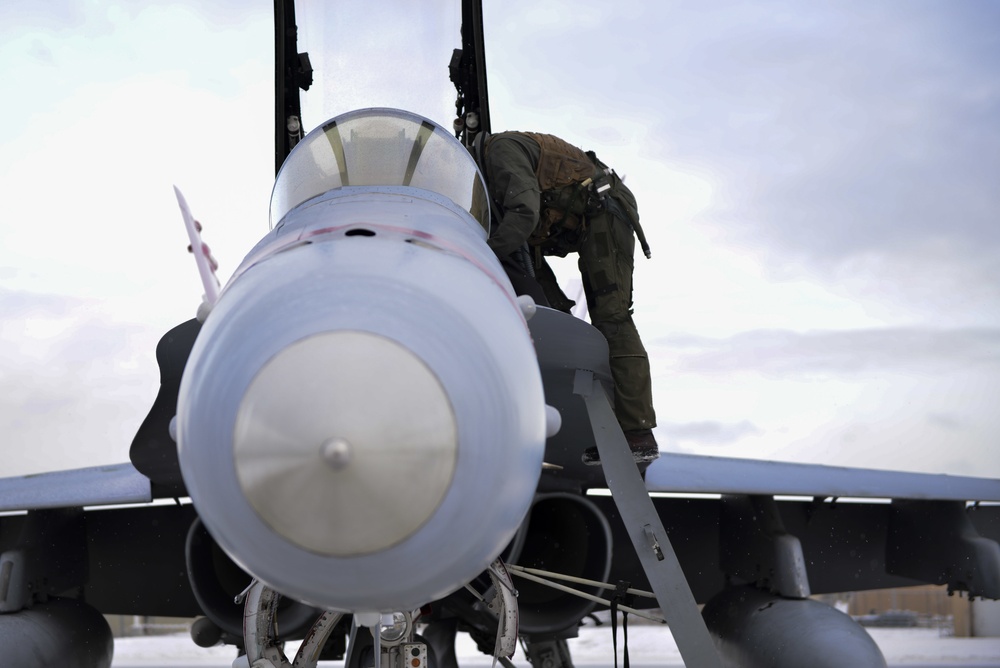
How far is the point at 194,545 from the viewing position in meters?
5.33

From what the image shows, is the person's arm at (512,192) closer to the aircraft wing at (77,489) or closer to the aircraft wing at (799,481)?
the aircraft wing at (799,481)

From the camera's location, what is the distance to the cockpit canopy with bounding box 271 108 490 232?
3748 mm

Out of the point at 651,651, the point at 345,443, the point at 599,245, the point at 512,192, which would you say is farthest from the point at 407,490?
the point at 651,651

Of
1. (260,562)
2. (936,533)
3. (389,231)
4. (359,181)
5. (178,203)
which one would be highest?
(178,203)

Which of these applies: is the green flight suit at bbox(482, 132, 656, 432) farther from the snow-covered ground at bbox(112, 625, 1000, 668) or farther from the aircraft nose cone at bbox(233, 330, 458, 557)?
the snow-covered ground at bbox(112, 625, 1000, 668)

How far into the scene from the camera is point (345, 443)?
1840mm

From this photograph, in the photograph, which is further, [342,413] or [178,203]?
[178,203]

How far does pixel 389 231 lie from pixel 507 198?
1.55 m

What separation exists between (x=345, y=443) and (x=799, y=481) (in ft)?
17.0

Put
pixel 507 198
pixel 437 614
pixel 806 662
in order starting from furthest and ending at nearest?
pixel 437 614 → pixel 806 662 → pixel 507 198

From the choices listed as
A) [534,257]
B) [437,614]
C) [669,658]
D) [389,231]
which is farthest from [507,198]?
[669,658]

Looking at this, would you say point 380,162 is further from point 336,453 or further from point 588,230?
point 336,453

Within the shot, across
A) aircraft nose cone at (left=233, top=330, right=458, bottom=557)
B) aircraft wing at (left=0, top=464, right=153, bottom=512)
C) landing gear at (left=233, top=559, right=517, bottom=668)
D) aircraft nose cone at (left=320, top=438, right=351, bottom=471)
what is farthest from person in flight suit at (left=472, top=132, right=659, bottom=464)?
aircraft wing at (left=0, top=464, right=153, bottom=512)

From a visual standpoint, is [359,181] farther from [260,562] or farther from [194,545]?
[194,545]
